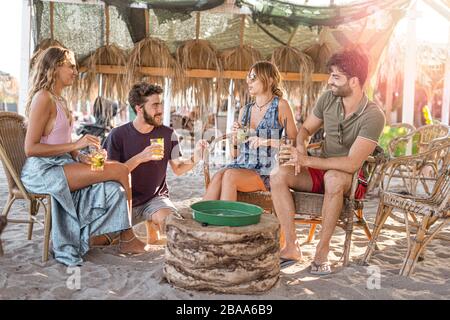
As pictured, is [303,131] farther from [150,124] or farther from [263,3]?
[263,3]

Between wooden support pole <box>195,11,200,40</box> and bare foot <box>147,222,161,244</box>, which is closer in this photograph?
bare foot <box>147,222,161,244</box>

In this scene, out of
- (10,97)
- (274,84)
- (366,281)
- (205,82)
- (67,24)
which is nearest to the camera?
(366,281)

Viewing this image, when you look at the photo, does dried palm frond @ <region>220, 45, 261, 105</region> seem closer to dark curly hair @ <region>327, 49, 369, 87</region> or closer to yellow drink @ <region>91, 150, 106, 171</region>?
dark curly hair @ <region>327, 49, 369, 87</region>

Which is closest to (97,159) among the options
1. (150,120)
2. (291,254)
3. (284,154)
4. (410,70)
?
(150,120)

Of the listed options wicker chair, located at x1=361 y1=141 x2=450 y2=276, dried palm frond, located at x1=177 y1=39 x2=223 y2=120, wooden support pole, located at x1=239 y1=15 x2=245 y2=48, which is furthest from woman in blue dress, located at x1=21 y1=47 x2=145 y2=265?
wooden support pole, located at x1=239 y1=15 x2=245 y2=48

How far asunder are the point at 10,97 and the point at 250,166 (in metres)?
22.1

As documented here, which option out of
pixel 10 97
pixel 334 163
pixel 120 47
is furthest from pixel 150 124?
pixel 10 97

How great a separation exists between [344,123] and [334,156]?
236 mm

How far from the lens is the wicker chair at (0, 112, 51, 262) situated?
3.06 metres

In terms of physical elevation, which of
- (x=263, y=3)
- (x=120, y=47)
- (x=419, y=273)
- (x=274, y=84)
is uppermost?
(x=263, y=3)

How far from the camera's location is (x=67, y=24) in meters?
5.79

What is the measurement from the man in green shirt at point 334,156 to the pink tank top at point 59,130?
4.55 feet

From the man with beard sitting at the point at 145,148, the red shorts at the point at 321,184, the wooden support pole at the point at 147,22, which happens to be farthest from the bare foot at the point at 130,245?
the wooden support pole at the point at 147,22

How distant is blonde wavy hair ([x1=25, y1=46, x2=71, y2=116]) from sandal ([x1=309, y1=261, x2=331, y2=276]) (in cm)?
200
